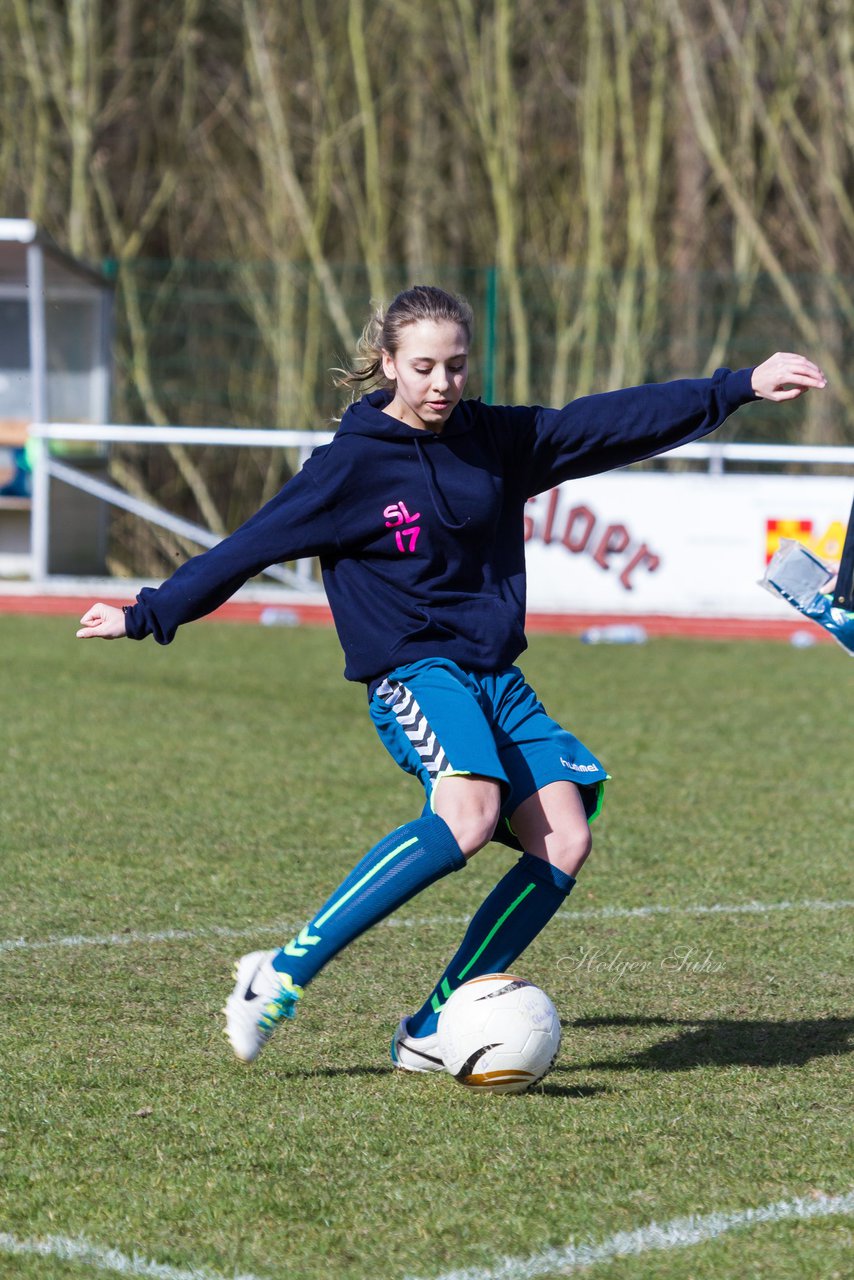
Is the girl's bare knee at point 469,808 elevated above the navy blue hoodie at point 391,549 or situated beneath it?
situated beneath

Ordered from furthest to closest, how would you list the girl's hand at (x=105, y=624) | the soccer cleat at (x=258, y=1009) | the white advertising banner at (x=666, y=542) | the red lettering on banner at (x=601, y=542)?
the red lettering on banner at (x=601, y=542) < the white advertising banner at (x=666, y=542) < the girl's hand at (x=105, y=624) < the soccer cleat at (x=258, y=1009)

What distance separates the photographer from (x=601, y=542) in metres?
13.1

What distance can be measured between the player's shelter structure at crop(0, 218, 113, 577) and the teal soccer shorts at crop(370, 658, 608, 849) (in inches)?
→ 431

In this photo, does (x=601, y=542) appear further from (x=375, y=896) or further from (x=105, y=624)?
(x=375, y=896)

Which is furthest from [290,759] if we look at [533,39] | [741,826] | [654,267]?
[533,39]

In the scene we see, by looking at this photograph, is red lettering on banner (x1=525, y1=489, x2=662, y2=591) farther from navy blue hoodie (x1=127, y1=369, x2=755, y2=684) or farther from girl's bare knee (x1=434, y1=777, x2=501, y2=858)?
girl's bare knee (x1=434, y1=777, x2=501, y2=858)

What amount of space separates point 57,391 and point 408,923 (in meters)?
11.1

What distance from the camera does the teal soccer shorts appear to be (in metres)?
3.62

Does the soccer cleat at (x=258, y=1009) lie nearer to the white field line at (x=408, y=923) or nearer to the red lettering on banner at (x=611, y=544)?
the white field line at (x=408, y=923)

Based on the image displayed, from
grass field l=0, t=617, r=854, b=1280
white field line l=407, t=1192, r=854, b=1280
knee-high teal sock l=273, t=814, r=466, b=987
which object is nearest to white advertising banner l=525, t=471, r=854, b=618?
grass field l=0, t=617, r=854, b=1280

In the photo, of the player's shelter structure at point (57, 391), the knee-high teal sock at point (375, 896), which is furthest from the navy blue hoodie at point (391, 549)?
the player's shelter structure at point (57, 391)

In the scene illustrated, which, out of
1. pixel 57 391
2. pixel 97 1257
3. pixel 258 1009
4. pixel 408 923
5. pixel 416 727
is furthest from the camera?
pixel 57 391

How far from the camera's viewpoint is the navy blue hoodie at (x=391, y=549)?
3.78 metres

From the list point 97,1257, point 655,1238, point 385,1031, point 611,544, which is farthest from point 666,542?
point 97,1257
